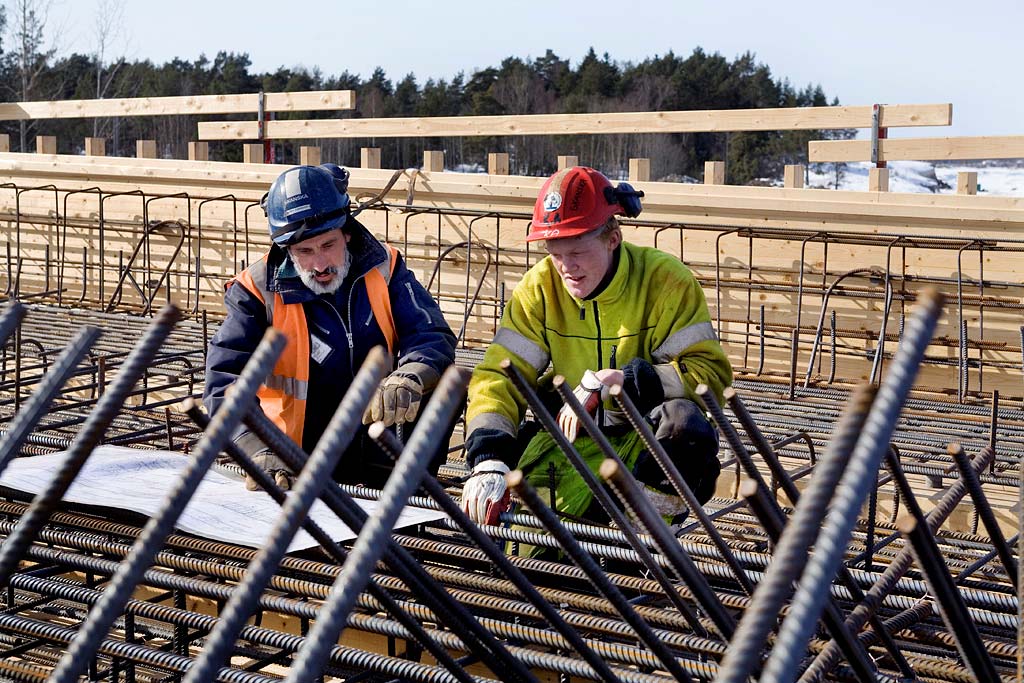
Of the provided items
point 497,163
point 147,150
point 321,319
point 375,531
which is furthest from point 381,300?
point 147,150

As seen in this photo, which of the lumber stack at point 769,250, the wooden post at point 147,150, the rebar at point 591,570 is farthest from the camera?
the wooden post at point 147,150

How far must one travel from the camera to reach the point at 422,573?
2205 mm

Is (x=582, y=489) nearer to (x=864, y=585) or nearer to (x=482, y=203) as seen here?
(x=864, y=585)

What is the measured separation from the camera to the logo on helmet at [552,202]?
13.0 feet

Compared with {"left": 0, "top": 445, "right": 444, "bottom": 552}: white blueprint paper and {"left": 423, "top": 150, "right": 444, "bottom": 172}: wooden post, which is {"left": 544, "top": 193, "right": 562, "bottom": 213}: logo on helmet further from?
{"left": 423, "top": 150, "right": 444, "bottom": 172}: wooden post

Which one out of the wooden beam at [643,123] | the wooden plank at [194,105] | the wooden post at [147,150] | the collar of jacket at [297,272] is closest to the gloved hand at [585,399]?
the collar of jacket at [297,272]

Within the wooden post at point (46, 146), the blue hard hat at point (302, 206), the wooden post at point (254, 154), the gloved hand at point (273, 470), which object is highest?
the wooden post at point (46, 146)

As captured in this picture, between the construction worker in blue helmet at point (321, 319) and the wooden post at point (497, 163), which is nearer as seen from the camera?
the construction worker in blue helmet at point (321, 319)

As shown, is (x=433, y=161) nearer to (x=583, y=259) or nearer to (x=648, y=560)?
(x=583, y=259)

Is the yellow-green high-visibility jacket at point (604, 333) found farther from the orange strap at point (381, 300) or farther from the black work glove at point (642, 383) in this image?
the orange strap at point (381, 300)

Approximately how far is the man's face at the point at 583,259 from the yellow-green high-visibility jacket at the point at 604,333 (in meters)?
0.05

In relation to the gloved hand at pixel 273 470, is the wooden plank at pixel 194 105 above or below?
above

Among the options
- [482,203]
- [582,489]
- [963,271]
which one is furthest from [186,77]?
[582,489]

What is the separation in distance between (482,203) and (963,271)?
3.38 meters
